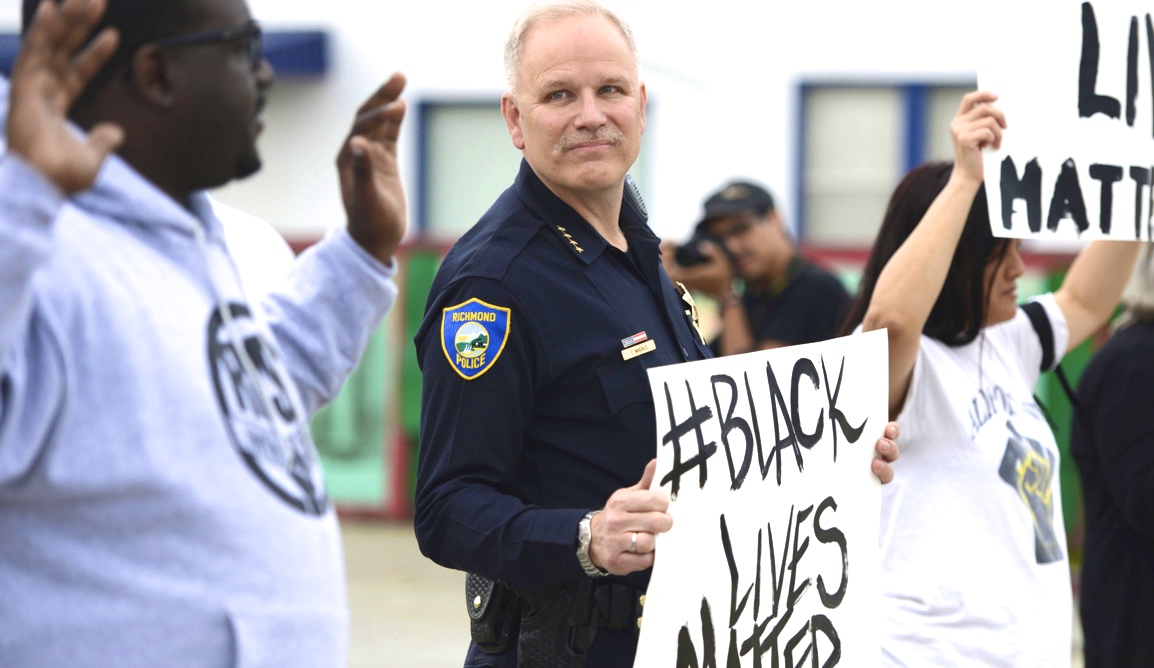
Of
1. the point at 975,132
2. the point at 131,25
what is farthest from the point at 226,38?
the point at 975,132

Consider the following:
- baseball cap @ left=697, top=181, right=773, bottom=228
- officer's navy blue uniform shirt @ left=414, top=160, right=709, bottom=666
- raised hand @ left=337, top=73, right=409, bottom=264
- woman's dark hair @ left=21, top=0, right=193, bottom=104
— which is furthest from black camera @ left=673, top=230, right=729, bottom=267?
woman's dark hair @ left=21, top=0, right=193, bottom=104

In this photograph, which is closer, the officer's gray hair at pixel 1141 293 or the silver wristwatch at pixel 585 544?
the silver wristwatch at pixel 585 544

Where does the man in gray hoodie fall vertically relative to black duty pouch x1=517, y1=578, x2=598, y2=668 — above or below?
above

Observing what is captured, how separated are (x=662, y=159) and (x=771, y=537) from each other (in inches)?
367

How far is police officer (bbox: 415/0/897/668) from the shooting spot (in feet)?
7.55

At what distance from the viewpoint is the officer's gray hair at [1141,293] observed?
3.86 metres

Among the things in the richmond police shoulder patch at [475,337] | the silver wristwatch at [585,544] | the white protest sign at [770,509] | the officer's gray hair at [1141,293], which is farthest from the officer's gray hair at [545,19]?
Answer: the officer's gray hair at [1141,293]

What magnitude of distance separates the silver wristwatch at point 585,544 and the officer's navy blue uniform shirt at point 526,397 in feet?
0.05

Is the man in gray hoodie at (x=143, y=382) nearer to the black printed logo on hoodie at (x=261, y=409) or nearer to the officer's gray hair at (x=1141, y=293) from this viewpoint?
the black printed logo on hoodie at (x=261, y=409)

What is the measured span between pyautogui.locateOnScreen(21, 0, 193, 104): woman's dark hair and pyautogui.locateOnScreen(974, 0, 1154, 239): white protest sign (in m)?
1.96

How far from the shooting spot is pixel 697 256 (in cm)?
578

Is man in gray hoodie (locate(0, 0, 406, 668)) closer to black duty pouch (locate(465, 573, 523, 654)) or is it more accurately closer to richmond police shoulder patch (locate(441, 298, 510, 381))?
richmond police shoulder patch (locate(441, 298, 510, 381))

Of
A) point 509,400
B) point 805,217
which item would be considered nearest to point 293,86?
point 805,217

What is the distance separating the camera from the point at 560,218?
2553mm
